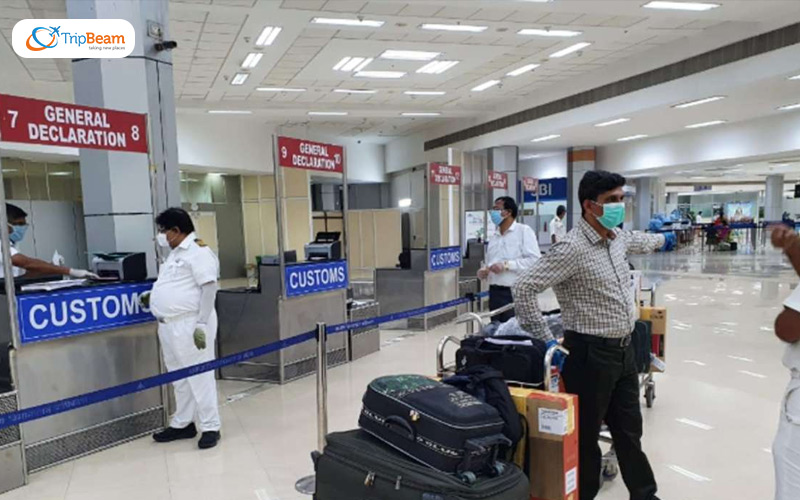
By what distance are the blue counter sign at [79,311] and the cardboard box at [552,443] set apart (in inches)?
112

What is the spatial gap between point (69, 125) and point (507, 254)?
3.48 metres

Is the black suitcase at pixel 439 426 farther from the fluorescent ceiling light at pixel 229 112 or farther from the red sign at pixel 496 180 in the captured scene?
the fluorescent ceiling light at pixel 229 112

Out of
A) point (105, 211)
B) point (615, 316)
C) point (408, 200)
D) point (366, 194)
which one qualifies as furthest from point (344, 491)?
point (366, 194)

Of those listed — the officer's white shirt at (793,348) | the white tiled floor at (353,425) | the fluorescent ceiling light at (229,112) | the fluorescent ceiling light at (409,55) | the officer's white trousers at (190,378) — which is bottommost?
the white tiled floor at (353,425)

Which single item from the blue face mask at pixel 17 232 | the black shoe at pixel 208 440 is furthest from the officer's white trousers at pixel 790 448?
the blue face mask at pixel 17 232

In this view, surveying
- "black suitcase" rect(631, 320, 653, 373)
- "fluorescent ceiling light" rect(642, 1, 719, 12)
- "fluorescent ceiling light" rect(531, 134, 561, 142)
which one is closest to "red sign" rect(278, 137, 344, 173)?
"black suitcase" rect(631, 320, 653, 373)

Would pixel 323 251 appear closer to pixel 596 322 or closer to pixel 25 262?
pixel 25 262

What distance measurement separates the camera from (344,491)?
1735 mm

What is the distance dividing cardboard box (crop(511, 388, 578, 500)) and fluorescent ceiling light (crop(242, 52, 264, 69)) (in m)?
8.06

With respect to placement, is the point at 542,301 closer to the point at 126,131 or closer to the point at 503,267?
the point at 503,267

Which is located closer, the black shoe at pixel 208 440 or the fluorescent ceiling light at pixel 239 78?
the black shoe at pixel 208 440

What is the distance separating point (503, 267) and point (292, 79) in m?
7.41

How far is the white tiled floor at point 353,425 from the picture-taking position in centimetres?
284

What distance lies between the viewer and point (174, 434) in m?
3.59
